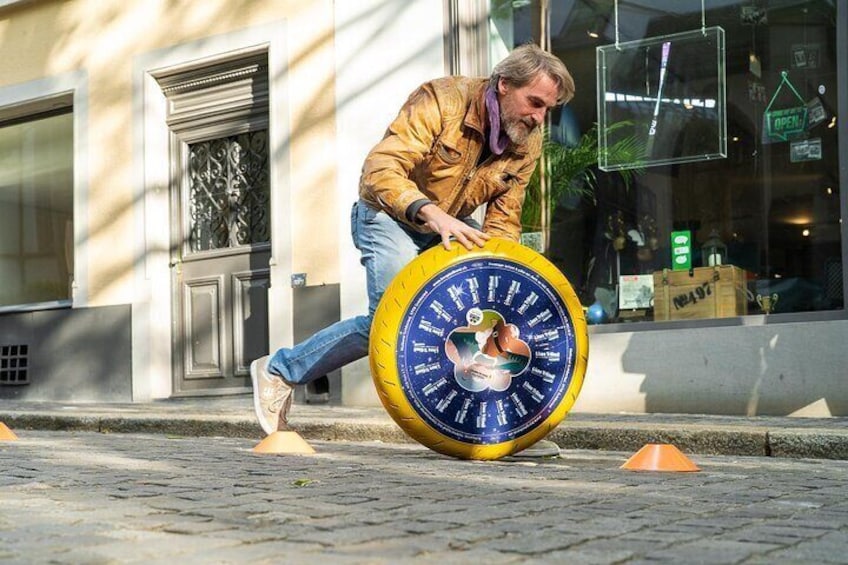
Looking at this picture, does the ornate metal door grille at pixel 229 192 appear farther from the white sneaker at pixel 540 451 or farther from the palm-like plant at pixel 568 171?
the white sneaker at pixel 540 451

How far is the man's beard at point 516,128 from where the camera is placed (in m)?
5.34

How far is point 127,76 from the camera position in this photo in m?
11.4

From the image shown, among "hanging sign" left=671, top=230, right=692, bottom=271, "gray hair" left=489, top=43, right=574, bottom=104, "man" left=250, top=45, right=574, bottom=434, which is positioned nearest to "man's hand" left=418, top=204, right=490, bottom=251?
"man" left=250, top=45, right=574, bottom=434

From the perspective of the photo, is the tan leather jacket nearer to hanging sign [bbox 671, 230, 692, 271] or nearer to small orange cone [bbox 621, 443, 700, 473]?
small orange cone [bbox 621, 443, 700, 473]

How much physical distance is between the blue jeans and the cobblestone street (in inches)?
20.0

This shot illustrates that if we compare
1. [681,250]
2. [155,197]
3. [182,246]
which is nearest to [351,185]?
[182,246]

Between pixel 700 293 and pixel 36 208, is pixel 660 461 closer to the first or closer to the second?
pixel 700 293

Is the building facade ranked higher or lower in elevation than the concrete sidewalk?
higher

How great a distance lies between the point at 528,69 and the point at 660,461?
1.60 m

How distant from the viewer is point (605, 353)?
341 inches

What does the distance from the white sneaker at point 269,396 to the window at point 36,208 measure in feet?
20.7

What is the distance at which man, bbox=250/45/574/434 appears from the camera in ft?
17.2

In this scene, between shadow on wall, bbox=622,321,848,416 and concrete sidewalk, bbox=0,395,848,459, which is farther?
shadow on wall, bbox=622,321,848,416

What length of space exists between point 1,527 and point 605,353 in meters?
5.87
